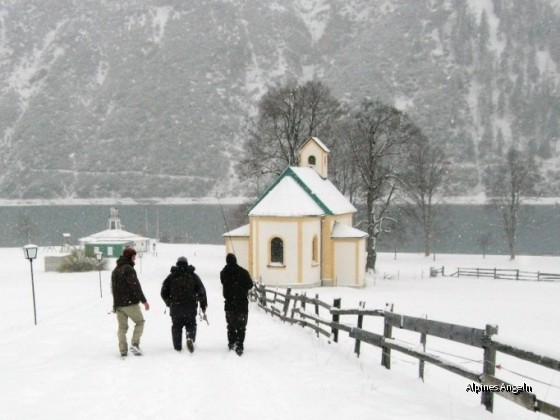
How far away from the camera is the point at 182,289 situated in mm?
10398

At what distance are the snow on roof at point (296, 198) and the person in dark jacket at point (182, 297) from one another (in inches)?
772

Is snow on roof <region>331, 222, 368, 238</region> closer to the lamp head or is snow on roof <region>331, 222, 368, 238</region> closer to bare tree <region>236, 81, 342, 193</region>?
bare tree <region>236, 81, 342, 193</region>

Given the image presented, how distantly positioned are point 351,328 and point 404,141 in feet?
96.5

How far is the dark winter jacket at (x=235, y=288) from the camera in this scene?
1060 centimetres

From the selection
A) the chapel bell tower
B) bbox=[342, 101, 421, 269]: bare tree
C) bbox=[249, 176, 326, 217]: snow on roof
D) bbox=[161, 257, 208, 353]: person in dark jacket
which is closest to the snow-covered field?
bbox=[161, 257, 208, 353]: person in dark jacket

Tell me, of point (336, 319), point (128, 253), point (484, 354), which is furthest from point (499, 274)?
point (484, 354)

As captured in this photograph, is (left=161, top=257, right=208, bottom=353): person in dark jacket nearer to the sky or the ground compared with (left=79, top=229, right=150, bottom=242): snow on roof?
nearer to the sky

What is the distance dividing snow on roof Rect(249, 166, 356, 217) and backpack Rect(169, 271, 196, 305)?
1965cm

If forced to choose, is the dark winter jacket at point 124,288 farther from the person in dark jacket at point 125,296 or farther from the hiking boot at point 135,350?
the hiking boot at point 135,350

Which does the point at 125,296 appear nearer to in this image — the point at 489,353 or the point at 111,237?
the point at 489,353

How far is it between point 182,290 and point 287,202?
2048 cm

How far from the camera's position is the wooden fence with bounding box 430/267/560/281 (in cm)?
A: 4264

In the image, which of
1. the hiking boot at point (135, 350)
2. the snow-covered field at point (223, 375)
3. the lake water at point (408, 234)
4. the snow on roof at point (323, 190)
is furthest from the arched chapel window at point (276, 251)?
the hiking boot at point (135, 350)

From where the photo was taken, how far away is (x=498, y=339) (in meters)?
6.79
